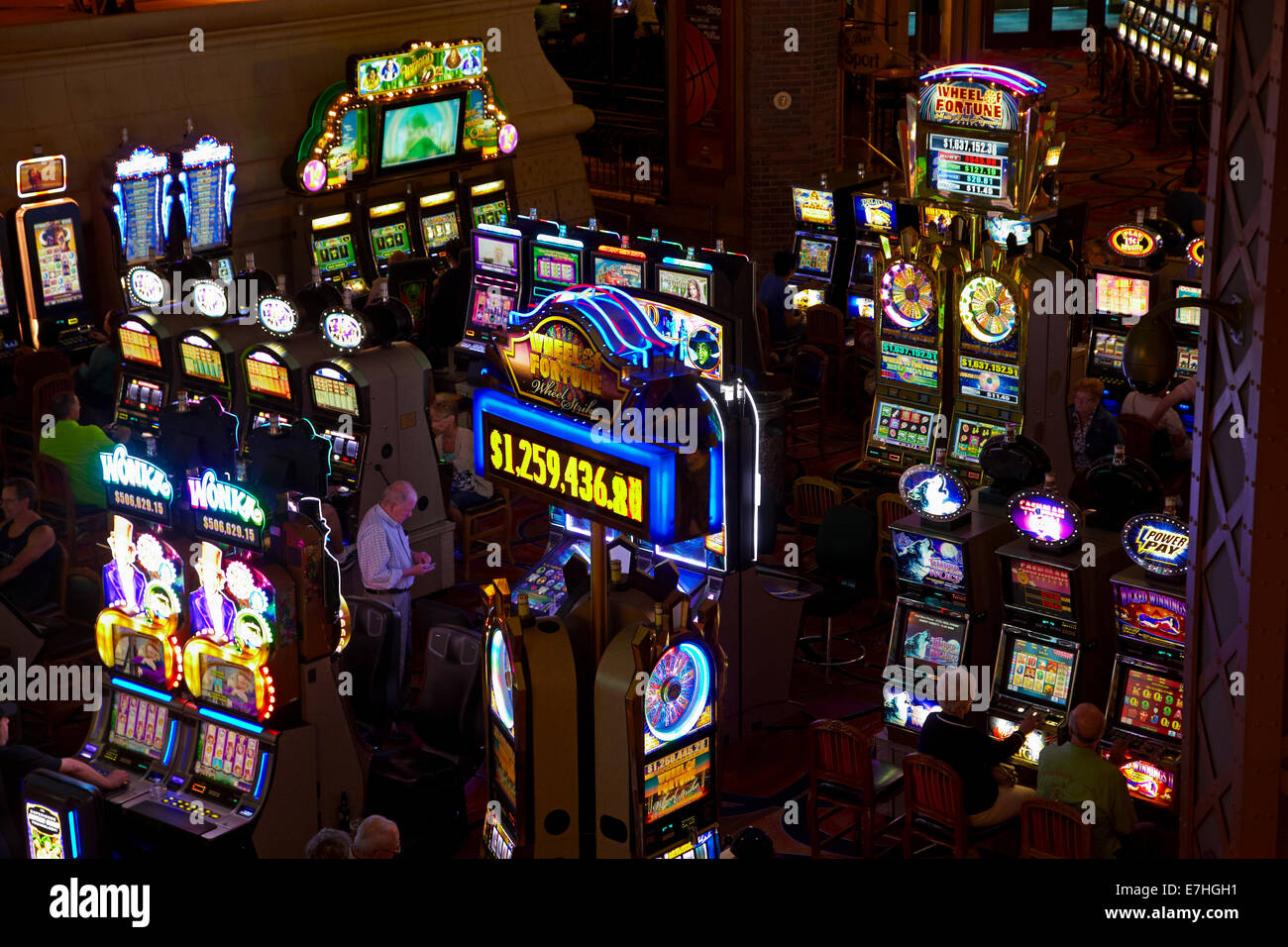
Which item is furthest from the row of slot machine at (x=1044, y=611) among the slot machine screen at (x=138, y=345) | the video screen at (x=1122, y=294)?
the slot machine screen at (x=138, y=345)

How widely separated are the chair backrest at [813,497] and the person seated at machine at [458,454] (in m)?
2.52

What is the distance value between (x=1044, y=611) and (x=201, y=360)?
23.3ft

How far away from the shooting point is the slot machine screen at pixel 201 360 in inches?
518

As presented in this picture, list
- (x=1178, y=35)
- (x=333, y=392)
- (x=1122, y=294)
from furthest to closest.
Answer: (x=1178, y=35) → (x=1122, y=294) → (x=333, y=392)

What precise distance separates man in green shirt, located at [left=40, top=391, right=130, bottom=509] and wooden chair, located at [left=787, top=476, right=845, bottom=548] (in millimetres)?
4959

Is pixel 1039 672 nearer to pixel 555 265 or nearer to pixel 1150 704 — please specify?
pixel 1150 704

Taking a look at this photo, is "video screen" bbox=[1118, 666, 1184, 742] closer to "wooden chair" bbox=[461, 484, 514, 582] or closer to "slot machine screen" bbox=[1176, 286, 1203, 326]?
"wooden chair" bbox=[461, 484, 514, 582]

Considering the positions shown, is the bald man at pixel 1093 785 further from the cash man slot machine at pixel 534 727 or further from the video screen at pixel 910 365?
the video screen at pixel 910 365

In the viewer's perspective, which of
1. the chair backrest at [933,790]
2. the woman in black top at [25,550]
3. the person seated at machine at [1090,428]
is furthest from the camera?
the person seated at machine at [1090,428]

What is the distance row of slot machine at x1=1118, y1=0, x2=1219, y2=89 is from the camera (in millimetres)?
25641

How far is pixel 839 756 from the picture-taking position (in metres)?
8.62

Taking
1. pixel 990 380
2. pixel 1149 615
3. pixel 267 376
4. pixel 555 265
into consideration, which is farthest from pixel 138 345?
pixel 1149 615

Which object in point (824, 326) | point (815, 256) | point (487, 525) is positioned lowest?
point (487, 525)

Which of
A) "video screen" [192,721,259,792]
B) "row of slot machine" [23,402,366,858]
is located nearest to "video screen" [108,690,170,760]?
"row of slot machine" [23,402,366,858]
